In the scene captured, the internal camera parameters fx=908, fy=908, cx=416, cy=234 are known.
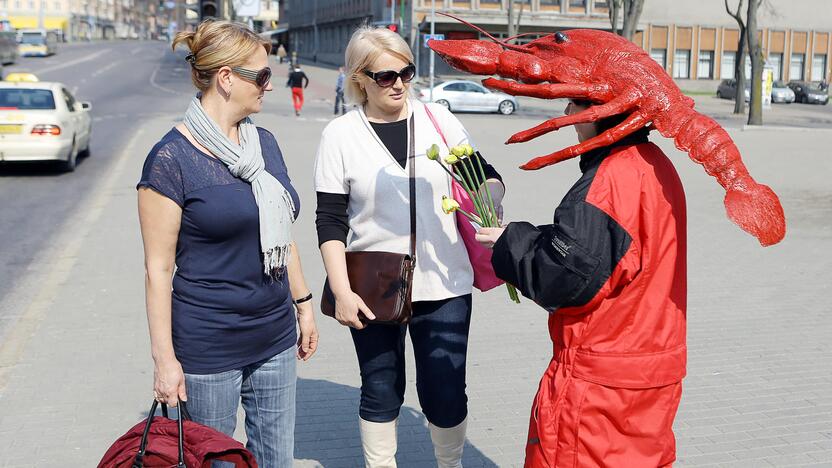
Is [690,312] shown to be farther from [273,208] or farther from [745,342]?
[273,208]

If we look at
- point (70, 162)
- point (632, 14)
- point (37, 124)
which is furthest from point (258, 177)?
point (632, 14)

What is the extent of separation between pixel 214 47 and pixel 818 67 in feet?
213

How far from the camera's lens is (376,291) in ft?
11.0

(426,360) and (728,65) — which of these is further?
(728,65)

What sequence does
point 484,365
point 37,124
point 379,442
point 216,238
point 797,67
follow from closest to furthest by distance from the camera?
point 216,238 → point 379,442 → point 484,365 → point 37,124 → point 797,67

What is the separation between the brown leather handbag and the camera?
3320 mm

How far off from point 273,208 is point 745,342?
14.3 feet

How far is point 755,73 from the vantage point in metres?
28.2

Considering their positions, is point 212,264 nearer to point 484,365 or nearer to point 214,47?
point 214,47

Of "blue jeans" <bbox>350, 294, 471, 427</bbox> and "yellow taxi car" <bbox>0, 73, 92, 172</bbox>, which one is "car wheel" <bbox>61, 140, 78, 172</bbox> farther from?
"blue jeans" <bbox>350, 294, 471, 427</bbox>

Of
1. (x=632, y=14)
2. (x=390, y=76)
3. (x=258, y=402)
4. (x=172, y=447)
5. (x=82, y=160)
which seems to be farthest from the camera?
(x=632, y=14)

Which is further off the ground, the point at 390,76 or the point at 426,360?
the point at 390,76

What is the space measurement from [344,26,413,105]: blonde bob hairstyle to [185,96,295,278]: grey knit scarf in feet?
1.76

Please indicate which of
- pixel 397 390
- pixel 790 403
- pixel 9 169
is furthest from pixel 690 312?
pixel 9 169
